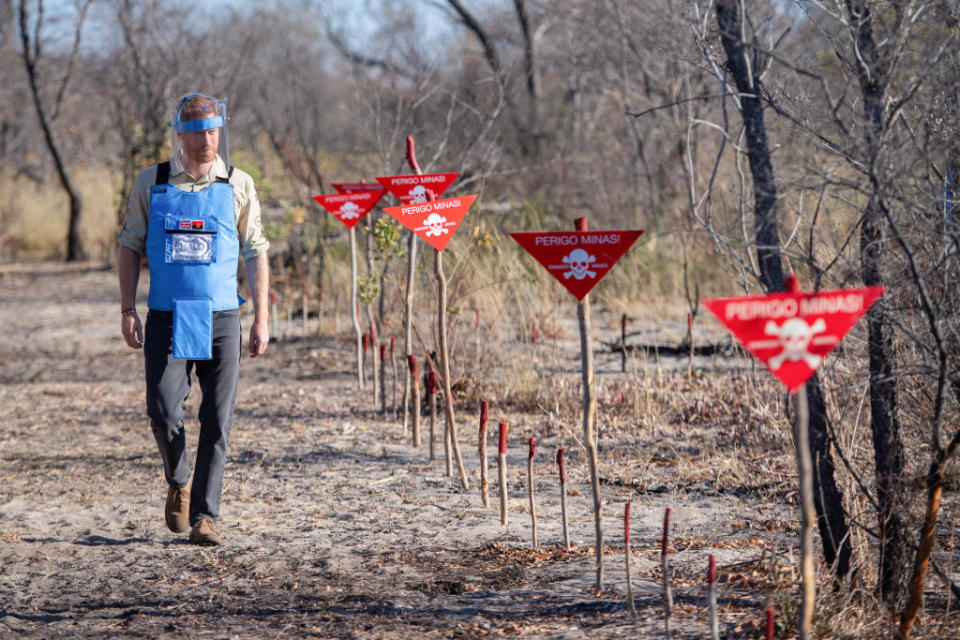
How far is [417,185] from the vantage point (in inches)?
198

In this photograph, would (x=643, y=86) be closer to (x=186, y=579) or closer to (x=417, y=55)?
(x=417, y=55)

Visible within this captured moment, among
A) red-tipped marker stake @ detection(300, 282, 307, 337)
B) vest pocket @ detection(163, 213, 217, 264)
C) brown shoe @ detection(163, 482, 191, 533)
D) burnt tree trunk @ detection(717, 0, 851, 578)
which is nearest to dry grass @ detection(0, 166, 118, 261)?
red-tipped marker stake @ detection(300, 282, 307, 337)

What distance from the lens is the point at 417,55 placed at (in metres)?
8.74

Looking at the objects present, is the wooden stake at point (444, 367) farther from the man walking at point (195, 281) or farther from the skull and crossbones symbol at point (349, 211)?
the skull and crossbones symbol at point (349, 211)

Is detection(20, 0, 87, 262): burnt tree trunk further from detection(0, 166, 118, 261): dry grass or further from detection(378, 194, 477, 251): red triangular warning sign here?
detection(378, 194, 477, 251): red triangular warning sign

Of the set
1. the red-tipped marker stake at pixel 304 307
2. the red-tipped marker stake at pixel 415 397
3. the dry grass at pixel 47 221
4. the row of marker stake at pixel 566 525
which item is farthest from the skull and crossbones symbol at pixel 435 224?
the dry grass at pixel 47 221

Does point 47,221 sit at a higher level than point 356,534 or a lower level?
higher

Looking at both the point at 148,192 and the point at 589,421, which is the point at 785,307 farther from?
the point at 148,192

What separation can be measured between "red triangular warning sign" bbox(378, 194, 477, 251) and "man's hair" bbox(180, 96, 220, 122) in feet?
3.12

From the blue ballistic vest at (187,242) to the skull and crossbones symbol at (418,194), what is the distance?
4.23 ft

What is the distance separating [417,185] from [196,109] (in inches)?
55.0

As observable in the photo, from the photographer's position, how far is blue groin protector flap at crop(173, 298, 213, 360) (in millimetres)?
3814

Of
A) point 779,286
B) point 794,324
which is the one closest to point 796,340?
point 794,324

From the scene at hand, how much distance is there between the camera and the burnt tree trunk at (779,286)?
2.99 m
